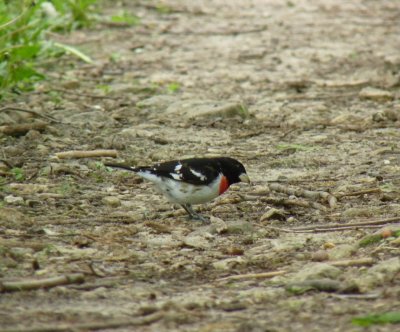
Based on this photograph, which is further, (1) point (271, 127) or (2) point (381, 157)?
(1) point (271, 127)

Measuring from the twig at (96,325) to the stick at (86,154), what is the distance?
340 cm

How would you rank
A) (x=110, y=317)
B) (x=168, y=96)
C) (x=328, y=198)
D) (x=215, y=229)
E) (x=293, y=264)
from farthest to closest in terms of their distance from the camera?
(x=168, y=96) < (x=328, y=198) < (x=215, y=229) < (x=293, y=264) < (x=110, y=317)

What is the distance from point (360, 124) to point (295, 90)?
61.8 inches

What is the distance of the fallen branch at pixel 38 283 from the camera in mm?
4586

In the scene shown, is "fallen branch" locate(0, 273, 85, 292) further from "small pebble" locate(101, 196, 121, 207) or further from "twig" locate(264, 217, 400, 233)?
"small pebble" locate(101, 196, 121, 207)

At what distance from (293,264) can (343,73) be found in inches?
244

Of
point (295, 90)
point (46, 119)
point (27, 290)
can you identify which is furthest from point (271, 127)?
point (27, 290)

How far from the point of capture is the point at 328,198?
21.9 feet

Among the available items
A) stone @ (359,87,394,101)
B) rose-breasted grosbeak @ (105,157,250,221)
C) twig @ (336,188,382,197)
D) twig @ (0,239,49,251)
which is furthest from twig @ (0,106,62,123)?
stone @ (359,87,394,101)

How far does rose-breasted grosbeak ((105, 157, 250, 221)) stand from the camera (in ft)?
21.0

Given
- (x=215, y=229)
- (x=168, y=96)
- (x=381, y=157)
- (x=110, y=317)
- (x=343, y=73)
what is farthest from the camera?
(x=343, y=73)

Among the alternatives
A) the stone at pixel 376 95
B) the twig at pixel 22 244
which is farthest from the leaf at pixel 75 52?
the twig at pixel 22 244

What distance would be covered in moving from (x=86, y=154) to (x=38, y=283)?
3019 millimetres

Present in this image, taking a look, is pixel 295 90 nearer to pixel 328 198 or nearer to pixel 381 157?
pixel 381 157
